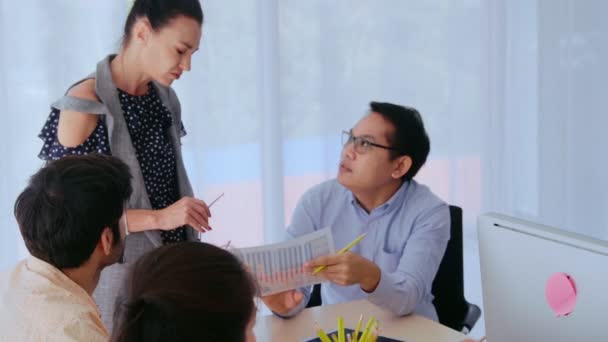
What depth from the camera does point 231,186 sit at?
2990mm

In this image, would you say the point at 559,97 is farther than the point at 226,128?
Yes

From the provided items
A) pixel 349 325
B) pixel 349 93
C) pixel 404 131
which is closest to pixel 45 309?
pixel 349 325

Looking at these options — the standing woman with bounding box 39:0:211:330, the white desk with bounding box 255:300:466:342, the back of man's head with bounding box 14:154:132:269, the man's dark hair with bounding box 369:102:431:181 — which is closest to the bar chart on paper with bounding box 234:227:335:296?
the white desk with bounding box 255:300:466:342

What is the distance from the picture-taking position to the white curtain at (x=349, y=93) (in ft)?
8.23

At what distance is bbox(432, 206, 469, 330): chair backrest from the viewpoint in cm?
208

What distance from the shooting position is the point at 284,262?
5.48ft

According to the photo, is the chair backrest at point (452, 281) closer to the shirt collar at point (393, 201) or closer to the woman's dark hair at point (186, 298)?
the shirt collar at point (393, 201)

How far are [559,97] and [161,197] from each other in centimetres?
244

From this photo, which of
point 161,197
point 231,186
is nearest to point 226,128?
point 231,186

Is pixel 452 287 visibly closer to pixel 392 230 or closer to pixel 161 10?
pixel 392 230

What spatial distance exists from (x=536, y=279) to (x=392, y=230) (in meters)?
1.00

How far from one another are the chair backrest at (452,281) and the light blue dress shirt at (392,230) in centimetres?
6

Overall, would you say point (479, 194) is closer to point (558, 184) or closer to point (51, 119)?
point (558, 184)

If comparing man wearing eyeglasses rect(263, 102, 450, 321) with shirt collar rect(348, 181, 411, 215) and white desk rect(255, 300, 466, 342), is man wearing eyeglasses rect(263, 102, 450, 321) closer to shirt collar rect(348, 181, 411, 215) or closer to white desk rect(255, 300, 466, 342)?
shirt collar rect(348, 181, 411, 215)
